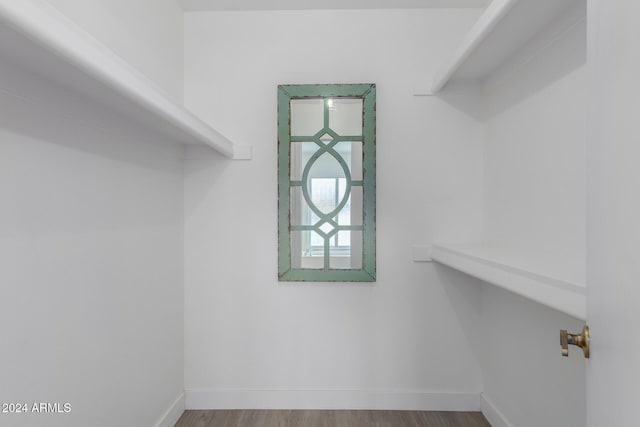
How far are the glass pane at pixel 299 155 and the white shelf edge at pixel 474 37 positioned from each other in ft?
2.44

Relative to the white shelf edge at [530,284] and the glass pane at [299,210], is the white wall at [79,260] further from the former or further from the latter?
the white shelf edge at [530,284]

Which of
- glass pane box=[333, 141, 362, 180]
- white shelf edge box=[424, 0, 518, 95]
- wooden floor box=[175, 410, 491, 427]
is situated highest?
white shelf edge box=[424, 0, 518, 95]

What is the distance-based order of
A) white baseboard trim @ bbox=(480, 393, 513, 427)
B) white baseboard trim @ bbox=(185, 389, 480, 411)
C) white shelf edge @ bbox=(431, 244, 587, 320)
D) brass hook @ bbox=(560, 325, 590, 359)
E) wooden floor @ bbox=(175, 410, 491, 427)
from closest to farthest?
brass hook @ bbox=(560, 325, 590, 359), white shelf edge @ bbox=(431, 244, 587, 320), white baseboard trim @ bbox=(480, 393, 513, 427), wooden floor @ bbox=(175, 410, 491, 427), white baseboard trim @ bbox=(185, 389, 480, 411)

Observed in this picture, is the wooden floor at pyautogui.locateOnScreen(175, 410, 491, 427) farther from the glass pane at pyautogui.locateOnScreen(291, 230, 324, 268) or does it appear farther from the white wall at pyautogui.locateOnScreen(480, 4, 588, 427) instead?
the glass pane at pyautogui.locateOnScreen(291, 230, 324, 268)

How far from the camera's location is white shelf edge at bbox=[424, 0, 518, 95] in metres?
1.15

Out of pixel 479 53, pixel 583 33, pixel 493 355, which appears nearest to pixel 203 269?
pixel 493 355

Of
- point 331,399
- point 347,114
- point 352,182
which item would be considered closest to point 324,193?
point 352,182

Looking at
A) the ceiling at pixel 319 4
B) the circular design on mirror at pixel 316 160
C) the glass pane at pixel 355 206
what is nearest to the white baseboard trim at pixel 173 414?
the circular design on mirror at pixel 316 160

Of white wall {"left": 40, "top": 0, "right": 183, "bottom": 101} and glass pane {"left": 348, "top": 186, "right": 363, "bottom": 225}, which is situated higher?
white wall {"left": 40, "top": 0, "right": 183, "bottom": 101}

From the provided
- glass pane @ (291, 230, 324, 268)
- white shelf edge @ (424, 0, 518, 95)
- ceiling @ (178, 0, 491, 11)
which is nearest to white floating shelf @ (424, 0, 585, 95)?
white shelf edge @ (424, 0, 518, 95)

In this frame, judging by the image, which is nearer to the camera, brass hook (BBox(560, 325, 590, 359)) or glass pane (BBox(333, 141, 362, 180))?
brass hook (BBox(560, 325, 590, 359))

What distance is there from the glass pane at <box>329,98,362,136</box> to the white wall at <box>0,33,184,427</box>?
3.04 feet

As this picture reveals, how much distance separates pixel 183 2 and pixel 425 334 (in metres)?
2.23

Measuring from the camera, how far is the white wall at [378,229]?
6.15 ft
